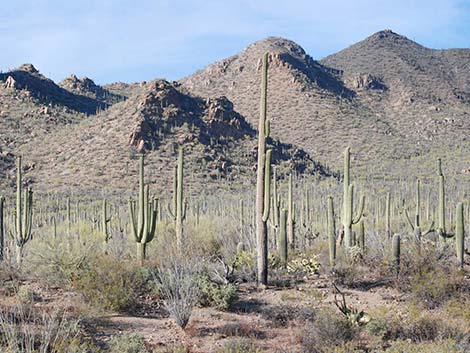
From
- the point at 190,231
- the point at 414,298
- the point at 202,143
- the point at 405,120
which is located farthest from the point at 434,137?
the point at 414,298

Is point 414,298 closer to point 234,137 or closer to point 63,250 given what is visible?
point 63,250

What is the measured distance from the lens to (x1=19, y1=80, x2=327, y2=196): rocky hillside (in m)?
49.4

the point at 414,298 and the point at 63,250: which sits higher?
the point at 63,250

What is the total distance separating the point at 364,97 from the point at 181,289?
81467 mm

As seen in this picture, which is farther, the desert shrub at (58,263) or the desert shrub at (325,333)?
the desert shrub at (58,263)

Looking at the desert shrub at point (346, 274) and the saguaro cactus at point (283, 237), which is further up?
the saguaro cactus at point (283, 237)

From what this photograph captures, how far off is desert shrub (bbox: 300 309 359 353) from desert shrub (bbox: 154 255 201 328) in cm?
211

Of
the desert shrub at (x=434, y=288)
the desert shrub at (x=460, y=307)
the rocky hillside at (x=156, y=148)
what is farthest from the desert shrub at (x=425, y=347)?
the rocky hillside at (x=156, y=148)

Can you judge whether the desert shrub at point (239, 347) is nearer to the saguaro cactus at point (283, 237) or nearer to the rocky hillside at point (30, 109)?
the saguaro cactus at point (283, 237)

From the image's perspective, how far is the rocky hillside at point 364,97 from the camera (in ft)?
224

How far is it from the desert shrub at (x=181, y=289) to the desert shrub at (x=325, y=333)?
2.11 metres

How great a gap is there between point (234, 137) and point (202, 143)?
18.8 ft

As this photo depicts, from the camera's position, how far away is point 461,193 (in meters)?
46.4

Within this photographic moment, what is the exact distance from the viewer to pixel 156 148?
53.9m
